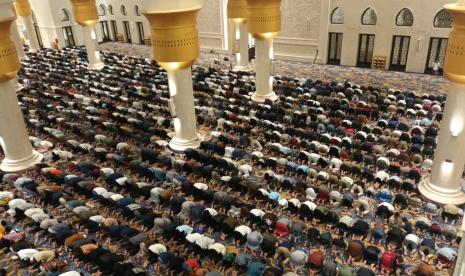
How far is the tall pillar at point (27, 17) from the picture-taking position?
28116 mm

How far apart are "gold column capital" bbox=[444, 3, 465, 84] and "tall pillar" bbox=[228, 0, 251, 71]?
13.7 meters

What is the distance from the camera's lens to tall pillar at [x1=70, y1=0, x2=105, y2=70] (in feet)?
79.2

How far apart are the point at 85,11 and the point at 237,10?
9844mm

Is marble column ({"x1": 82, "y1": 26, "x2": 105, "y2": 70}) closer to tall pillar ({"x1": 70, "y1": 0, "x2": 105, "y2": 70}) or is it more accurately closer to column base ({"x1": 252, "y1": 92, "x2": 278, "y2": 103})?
tall pillar ({"x1": 70, "y1": 0, "x2": 105, "y2": 70})

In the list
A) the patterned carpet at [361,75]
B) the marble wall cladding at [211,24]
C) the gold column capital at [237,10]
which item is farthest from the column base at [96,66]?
the gold column capital at [237,10]

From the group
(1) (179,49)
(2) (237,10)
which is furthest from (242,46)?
(1) (179,49)

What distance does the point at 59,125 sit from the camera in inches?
635

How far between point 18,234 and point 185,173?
16.8 feet

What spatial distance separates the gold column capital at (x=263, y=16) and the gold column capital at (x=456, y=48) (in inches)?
352

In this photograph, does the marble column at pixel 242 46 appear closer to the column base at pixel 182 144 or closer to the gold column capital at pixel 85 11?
the gold column capital at pixel 85 11

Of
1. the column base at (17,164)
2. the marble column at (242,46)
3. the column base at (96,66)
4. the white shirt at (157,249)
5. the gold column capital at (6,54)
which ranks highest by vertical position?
the gold column capital at (6,54)

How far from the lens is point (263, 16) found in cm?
1714

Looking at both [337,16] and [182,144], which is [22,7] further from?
[337,16]

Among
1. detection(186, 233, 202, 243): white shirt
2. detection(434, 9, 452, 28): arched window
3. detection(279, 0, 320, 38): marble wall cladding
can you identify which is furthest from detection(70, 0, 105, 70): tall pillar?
detection(434, 9, 452, 28): arched window
